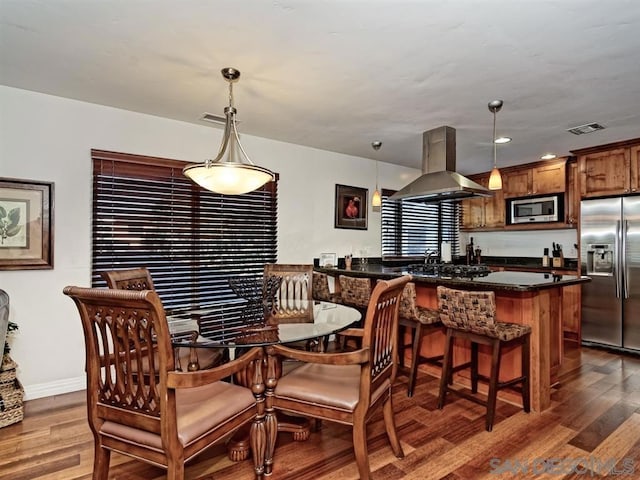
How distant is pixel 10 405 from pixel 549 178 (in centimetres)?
621

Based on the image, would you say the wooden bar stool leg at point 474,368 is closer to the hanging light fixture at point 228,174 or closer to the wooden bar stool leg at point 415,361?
the wooden bar stool leg at point 415,361

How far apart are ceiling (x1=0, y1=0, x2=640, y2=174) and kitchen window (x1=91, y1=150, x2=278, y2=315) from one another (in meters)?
0.59

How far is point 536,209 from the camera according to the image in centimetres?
519

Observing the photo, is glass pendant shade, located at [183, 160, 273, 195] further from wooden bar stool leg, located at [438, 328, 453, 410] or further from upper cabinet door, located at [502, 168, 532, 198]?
upper cabinet door, located at [502, 168, 532, 198]

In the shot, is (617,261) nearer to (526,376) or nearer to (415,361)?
(526,376)

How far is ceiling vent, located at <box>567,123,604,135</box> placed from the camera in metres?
3.59

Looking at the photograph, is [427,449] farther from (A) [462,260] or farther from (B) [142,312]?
(A) [462,260]

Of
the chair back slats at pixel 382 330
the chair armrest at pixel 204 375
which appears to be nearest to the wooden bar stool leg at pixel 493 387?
the chair back slats at pixel 382 330

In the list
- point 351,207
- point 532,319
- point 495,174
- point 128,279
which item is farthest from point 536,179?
point 128,279

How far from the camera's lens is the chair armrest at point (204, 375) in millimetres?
1432

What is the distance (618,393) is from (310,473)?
107 inches

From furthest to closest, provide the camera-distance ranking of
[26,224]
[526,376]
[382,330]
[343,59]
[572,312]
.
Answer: [572,312] → [26,224] → [526,376] → [343,59] → [382,330]

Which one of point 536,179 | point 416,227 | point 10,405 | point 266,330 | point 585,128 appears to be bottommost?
point 10,405

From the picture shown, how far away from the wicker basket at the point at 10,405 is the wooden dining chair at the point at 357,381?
74.8 inches
